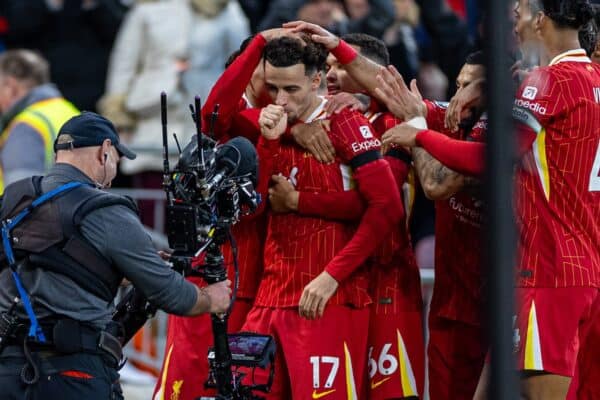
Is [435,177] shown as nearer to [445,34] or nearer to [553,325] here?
[553,325]

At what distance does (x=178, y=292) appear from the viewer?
4902 millimetres

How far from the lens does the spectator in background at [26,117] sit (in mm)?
7992

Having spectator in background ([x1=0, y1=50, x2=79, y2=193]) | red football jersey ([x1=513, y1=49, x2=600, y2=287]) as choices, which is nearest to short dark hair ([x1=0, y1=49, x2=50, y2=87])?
spectator in background ([x1=0, y1=50, x2=79, y2=193])

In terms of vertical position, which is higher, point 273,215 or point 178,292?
point 273,215

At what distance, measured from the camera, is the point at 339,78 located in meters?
6.02

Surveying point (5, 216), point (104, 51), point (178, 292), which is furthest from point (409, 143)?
point (104, 51)

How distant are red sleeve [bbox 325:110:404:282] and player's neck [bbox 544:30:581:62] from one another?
0.92m

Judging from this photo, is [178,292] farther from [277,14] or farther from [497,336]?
[277,14]

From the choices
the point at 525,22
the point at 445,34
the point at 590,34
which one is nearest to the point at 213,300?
the point at 525,22

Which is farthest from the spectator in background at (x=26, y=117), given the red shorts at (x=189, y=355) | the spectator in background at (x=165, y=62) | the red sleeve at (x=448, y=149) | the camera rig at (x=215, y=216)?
the red sleeve at (x=448, y=149)

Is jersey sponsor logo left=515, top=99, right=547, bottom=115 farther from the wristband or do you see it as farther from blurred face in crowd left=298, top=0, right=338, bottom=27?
blurred face in crowd left=298, top=0, right=338, bottom=27

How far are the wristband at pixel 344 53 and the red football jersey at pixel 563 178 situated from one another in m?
0.87

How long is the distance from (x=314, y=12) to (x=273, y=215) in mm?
3506

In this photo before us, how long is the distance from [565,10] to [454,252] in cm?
124
